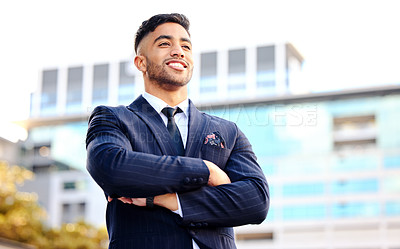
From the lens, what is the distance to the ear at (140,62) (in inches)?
74.2

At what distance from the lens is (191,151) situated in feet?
5.72

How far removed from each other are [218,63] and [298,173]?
46.1 feet

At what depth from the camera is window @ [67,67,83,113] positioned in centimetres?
3256

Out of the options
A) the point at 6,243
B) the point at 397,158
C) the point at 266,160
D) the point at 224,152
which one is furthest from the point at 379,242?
the point at 224,152

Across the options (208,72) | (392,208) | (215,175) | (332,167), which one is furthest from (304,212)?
(215,175)

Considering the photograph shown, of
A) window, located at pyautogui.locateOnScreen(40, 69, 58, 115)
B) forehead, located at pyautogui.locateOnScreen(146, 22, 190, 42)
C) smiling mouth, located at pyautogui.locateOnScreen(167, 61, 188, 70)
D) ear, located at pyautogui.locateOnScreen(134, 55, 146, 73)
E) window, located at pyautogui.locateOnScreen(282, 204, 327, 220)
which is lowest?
smiling mouth, located at pyautogui.locateOnScreen(167, 61, 188, 70)

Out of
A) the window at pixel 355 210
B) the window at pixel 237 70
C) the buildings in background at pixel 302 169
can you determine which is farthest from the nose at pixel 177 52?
the window at pixel 355 210

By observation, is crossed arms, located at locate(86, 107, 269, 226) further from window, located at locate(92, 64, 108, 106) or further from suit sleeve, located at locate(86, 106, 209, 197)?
window, located at locate(92, 64, 108, 106)

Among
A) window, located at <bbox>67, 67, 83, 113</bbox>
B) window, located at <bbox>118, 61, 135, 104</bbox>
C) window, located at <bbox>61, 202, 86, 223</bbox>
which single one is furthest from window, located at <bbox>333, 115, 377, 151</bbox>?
window, located at <bbox>67, 67, 83, 113</bbox>

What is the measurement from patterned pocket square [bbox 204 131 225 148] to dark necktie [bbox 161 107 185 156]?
0.26 feet

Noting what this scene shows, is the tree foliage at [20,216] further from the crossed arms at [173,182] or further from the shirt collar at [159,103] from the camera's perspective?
the crossed arms at [173,182]

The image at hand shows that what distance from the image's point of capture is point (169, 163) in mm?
1600

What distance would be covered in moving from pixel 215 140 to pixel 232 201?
231mm

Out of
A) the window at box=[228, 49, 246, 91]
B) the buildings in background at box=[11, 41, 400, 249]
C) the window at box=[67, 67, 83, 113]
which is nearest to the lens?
the window at box=[67, 67, 83, 113]
